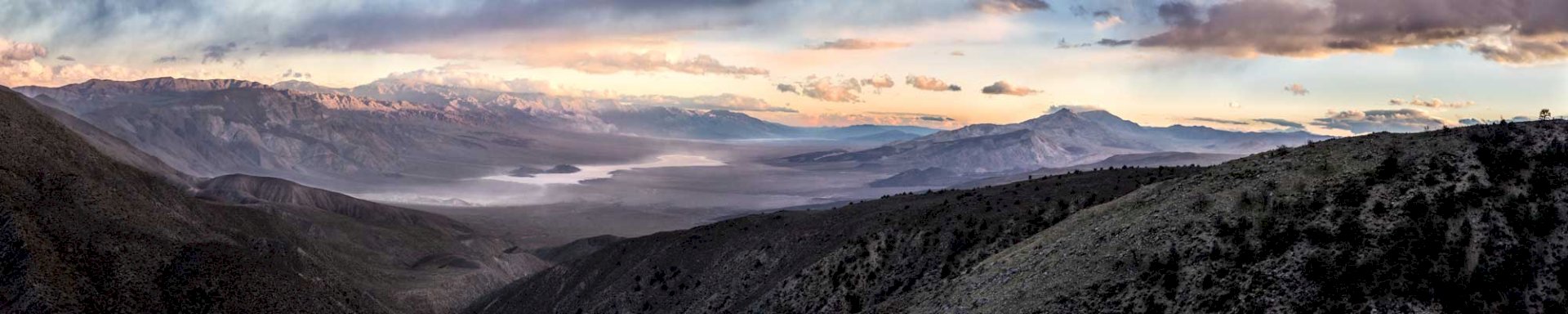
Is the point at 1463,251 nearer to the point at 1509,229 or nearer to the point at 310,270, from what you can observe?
the point at 1509,229

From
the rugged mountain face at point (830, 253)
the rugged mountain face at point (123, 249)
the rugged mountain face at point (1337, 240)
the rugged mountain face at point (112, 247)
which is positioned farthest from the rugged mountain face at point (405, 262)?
the rugged mountain face at point (1337, 240)

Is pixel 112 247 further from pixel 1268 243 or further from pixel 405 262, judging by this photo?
pixel 405 262

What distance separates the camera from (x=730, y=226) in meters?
89.5

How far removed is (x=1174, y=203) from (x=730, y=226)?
54.0 meters

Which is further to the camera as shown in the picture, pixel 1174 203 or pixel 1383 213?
pixel 1174 203

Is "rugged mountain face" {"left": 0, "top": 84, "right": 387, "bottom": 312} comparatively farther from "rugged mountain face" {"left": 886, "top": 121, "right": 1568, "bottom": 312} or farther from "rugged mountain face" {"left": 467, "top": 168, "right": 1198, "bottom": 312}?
"rugged mountain face" {"left": 886, "top": 121, "right": 1568, "bottom": 312}

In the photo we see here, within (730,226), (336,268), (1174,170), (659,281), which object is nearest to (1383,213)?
(1174,170)

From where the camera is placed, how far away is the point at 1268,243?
33.2m

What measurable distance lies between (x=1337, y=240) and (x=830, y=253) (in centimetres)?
3314

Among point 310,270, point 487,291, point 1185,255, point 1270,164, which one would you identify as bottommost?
point 487,291

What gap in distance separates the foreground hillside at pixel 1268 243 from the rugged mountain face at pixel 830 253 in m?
0.24

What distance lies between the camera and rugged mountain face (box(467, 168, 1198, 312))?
52344 mm

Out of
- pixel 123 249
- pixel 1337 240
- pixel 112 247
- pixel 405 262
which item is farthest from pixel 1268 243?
pixel 405 262

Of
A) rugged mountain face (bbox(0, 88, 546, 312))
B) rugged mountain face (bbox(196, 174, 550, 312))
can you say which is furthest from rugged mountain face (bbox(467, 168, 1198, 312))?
rugged mountain face (bbox(196, 174, 550, 312))
